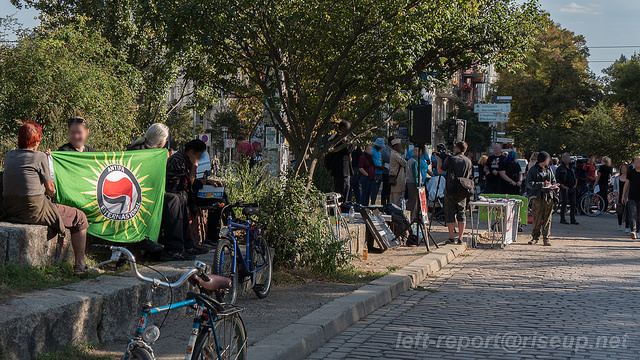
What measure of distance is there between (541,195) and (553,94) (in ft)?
168

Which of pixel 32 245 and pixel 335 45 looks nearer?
pixel 32 245

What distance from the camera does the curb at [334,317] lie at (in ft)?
20.1

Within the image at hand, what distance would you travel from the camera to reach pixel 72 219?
6953 mm

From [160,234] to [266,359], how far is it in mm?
3370

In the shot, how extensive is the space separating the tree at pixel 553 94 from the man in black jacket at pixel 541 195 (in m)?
49.3

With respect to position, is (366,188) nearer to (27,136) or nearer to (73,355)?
(27,136)

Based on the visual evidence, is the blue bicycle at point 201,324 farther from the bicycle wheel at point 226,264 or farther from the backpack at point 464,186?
the backpack at point 464,186

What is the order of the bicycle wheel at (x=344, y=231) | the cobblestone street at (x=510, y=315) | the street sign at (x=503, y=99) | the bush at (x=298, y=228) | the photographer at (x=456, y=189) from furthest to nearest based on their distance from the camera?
the street sign at (x=503, y=99) < the photographer at (x=456, y=189) < the bicycle wheel at (x=344, y=231) < the bush at (x=298, y=228) < the cobblestone street at (x=510, y=315)

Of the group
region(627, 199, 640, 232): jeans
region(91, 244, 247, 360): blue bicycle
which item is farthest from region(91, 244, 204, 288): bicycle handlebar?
region(627, 199, 640, 232): jeans

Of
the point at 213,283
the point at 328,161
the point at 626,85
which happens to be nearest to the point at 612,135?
the point at 626,85

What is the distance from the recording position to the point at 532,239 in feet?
54.6

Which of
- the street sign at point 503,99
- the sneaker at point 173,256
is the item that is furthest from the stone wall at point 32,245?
the street sign at point 503,99

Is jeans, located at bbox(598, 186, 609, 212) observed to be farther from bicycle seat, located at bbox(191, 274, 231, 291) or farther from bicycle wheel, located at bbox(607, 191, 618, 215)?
bicycle seat, located at bbox(191, 274, 231, 291)

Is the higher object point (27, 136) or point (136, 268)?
point (27, 136)
